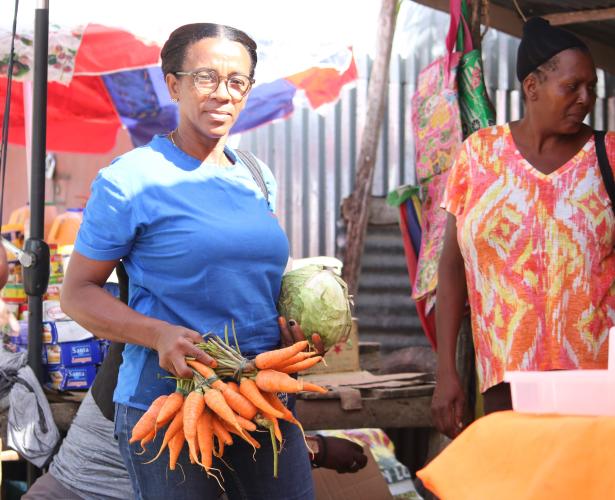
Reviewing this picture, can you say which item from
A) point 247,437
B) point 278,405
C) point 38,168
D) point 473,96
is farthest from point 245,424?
point 473,96

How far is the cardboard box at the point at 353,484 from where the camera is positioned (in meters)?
4.66

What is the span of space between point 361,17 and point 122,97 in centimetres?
199

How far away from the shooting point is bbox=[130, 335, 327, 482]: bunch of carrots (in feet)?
8.11

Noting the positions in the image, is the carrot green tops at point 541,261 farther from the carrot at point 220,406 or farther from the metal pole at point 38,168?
the metal pole at point 38,168

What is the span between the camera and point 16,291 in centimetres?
526

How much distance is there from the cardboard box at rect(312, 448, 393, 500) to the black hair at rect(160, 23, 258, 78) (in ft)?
8.05

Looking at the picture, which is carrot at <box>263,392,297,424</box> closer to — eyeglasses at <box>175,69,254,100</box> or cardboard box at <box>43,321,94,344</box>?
eyeglasses at <box>175,69,254,100</box>

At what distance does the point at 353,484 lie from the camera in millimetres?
4754

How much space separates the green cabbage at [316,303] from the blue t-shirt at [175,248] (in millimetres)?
129

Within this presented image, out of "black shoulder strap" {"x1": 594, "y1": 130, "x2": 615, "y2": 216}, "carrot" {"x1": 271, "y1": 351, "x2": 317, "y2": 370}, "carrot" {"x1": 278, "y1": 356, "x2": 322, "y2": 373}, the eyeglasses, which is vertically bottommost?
"carrot" {"x1": 278, "y1": 356, "x2": 322, "y2": 373}

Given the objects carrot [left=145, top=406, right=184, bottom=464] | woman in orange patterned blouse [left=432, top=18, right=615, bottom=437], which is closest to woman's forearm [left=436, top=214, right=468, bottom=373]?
woman in orange patterned blouse [left=432, top=18, right=615, bottom=437]

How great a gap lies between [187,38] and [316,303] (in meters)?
0.84

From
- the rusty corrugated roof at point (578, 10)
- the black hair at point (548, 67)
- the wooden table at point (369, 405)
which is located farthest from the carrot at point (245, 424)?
the rusty corrugated roof at point (578, 10)

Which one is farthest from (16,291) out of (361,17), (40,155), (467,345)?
(361,17)
